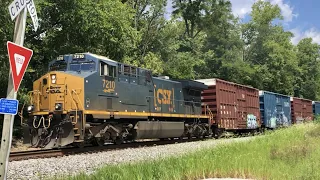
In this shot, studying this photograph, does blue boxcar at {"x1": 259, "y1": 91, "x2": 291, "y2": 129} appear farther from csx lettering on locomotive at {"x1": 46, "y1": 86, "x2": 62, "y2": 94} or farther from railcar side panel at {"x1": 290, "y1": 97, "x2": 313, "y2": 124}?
csx lettering on locomotive at {"x1": 46, "y1": 86, "x2": 62, "y2": 94}

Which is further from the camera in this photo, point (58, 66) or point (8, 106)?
point (58, 66)

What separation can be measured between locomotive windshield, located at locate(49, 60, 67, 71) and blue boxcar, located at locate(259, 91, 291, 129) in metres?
17.7

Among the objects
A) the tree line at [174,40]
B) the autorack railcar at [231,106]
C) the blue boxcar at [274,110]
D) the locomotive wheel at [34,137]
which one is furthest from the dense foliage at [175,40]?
the blue boxcar at [274,110]

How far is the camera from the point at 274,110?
27984mm

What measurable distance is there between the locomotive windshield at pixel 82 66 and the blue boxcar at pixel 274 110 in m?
17.4

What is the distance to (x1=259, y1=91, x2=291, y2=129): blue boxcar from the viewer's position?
26.8 meters

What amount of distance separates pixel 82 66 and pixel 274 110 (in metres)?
19.3

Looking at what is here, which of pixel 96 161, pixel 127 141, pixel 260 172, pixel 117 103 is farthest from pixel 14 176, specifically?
pixel 127 141

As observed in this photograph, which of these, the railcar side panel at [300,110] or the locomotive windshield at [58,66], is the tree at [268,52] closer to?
the railcar side panel at [300,110]

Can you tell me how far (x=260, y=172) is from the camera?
5672 millimetres

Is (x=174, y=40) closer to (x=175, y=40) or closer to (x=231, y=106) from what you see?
(x=175, y=40)

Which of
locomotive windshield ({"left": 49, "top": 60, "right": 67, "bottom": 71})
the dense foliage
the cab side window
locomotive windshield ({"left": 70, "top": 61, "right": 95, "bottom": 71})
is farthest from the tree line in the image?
the cab side window

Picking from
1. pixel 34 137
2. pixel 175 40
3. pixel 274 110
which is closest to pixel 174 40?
pixel 175 40

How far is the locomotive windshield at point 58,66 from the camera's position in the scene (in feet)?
43.9
